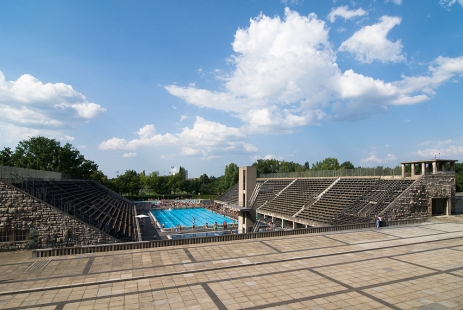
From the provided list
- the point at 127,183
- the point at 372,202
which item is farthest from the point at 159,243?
the point at 127,183

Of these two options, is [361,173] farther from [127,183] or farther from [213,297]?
[127,183]

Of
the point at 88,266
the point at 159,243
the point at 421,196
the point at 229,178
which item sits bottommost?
the point at 88,266

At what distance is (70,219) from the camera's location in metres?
17.4

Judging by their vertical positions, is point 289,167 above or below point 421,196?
above

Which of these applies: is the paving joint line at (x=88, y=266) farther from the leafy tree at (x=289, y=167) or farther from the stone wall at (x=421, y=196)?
the leafy tree at (x=289, y=167)

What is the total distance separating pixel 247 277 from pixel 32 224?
13.4 meters

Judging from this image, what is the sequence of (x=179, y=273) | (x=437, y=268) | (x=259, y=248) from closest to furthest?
(x=179, y=273) < (x=437, y=268) < (x=259, y=248)

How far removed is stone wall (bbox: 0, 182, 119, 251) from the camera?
16.1m

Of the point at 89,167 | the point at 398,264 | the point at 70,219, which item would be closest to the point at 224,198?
the point at 89,167

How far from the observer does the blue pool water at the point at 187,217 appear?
42.0 meters

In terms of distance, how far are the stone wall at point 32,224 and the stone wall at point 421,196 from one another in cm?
2404

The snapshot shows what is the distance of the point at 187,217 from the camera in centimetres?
4753

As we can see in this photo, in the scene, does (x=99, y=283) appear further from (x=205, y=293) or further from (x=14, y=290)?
(x=205, y=293)

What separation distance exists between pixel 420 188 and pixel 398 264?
1772 cm
